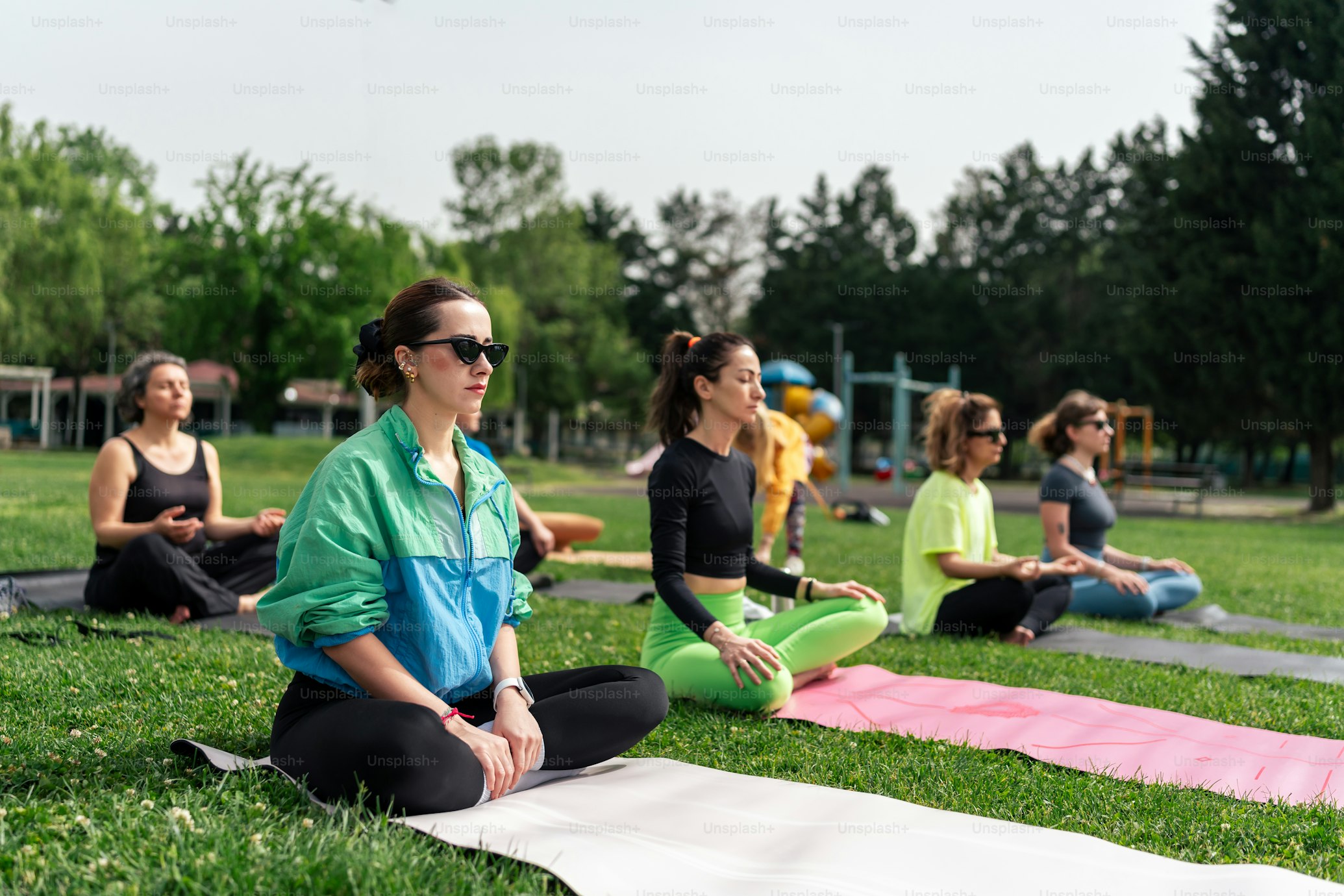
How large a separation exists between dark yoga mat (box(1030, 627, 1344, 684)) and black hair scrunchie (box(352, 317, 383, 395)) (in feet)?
15.7

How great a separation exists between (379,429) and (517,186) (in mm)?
49647

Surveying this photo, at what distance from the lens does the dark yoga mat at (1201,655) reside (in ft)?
18.7

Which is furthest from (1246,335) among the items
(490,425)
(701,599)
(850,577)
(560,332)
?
(490,425)

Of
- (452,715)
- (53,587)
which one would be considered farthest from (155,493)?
(452,715)

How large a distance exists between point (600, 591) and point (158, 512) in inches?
140

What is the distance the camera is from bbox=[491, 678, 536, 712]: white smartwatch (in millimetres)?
3041

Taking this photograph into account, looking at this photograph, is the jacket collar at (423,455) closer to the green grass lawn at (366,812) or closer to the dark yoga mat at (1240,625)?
the green grass lawn at (366,812)

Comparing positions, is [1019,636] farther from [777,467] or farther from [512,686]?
[512,686]

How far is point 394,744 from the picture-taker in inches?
105

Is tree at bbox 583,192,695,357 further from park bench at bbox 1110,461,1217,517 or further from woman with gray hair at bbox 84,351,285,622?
woman with gray hair at bbox 84,351,285,622

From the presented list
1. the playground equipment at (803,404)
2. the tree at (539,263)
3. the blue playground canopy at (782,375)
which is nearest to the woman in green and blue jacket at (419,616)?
the playground equipment at (803,404)

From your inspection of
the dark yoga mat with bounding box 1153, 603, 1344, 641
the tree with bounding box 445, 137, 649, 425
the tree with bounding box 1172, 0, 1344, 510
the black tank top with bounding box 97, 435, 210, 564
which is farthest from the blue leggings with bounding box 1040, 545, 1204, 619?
the tree with bounding box 445, 137, 649, 425

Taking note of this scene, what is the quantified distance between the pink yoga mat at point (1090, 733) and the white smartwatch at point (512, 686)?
1616 mm

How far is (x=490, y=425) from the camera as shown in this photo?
171 ft
